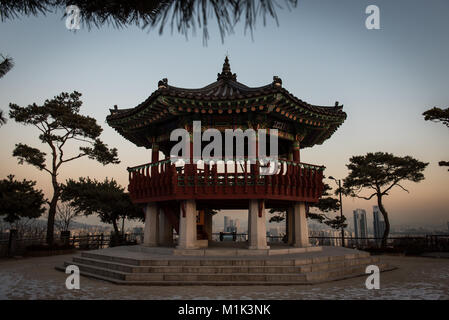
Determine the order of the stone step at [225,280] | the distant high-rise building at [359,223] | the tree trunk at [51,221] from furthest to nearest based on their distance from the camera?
1. the distant high-rise building at [359,223]
2. the tree trunk at [51,221]
3. the stone step at [225,280]

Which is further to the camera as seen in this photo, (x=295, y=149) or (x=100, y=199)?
(x=100, y=199)

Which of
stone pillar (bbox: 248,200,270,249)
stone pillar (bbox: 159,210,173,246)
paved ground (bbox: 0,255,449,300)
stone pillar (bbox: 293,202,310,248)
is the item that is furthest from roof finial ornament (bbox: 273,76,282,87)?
stone pillar (bbox: 159,210,173,246)

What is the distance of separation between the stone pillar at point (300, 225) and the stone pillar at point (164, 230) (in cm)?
637

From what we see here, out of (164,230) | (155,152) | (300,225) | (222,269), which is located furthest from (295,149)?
(164,230)

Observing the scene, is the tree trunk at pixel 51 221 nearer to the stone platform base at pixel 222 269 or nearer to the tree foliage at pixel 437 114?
the stone platform base at pixel 222 269

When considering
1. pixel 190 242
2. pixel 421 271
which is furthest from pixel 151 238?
pixel 421 271

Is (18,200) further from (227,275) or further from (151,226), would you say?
(227,275)

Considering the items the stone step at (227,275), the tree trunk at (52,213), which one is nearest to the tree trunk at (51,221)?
the tree trunk at (52,213)

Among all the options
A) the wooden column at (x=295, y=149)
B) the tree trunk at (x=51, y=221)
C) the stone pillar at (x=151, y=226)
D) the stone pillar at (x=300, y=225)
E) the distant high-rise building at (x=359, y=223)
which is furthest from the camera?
the distant high-rise building at (x=359, y=223)

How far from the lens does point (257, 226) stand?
13.1 m

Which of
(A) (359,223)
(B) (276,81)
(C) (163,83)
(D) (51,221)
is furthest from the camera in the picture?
(A) (359,223)

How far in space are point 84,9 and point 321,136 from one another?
15.4 metres

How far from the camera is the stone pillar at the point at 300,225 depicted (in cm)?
1497

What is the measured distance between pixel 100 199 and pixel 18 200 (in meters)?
8.70
